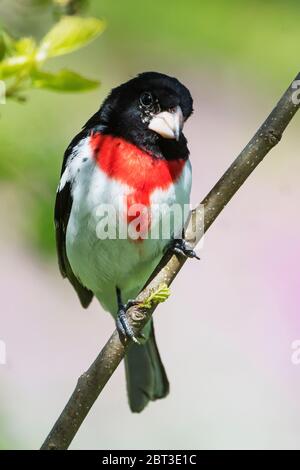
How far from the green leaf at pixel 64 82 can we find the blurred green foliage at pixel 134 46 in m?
0.37

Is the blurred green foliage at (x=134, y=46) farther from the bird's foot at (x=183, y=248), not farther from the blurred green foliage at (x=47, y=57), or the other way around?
the bird's foot at (x=183, y=248)

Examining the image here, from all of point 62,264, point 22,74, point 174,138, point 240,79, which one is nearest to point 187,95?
point 174,138

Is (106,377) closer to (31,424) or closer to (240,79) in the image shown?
(240,79)

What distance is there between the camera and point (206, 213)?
195 centimetres

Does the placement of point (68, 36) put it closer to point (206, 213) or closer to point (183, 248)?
point (206, 213)

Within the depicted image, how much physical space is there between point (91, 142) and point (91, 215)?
0.25 metres

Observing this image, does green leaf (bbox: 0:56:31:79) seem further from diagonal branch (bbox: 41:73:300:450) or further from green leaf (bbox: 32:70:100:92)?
diagonal branch (bbox: 41:73:300:450)

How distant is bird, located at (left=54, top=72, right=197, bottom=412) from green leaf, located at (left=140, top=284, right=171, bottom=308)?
46 cm

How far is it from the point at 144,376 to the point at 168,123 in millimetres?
1169

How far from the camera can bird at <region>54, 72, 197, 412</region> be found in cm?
259

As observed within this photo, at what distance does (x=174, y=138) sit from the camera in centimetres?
256

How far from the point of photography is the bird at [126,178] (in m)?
2.59

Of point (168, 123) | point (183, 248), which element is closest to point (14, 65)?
point (183, 248)

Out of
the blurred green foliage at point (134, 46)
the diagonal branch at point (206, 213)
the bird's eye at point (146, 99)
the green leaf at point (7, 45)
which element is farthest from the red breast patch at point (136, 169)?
the green leaf at point (7, 45)
